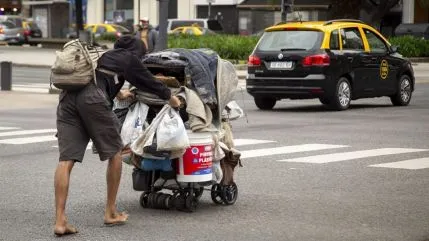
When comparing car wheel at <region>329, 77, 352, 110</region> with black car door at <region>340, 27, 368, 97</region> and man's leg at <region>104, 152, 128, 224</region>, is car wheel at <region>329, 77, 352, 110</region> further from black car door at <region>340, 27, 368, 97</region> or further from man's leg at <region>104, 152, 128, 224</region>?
man's leg at <region>104, 152, 128, 224</region>

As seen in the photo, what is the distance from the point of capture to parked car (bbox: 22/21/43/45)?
6226 cm

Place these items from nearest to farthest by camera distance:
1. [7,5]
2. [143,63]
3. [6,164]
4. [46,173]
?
[143,63], [46,173], [6,164], [7,5]

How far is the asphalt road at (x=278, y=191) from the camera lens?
8539mm

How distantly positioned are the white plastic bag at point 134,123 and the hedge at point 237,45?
91.8ft

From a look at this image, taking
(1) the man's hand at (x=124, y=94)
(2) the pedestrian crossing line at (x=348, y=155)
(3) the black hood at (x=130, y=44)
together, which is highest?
(3) the black hood at (x=130, y=44)

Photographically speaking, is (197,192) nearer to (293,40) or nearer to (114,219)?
(114,219)

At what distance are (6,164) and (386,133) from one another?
5.99 meters

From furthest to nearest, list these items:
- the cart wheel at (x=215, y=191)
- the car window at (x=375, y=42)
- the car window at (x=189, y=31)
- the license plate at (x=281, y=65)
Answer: the car window at (x=189, y=31), the car window at (x=375, y=42), the license plate at (x=281, y=65), the cart wheel at (x=215, y=191)

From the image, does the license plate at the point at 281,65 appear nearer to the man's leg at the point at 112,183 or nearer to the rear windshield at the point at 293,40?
the rear windshield at the point at 293,40

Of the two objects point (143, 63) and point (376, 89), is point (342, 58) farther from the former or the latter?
point (143, 63)

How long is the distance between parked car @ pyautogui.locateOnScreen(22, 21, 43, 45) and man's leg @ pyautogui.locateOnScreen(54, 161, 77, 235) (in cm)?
5399

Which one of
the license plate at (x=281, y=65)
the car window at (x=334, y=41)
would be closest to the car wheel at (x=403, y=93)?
the car window at (x=334, y=41)

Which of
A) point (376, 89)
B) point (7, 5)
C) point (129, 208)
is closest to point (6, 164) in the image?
point (129, 208)

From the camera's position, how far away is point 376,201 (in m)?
9.94
